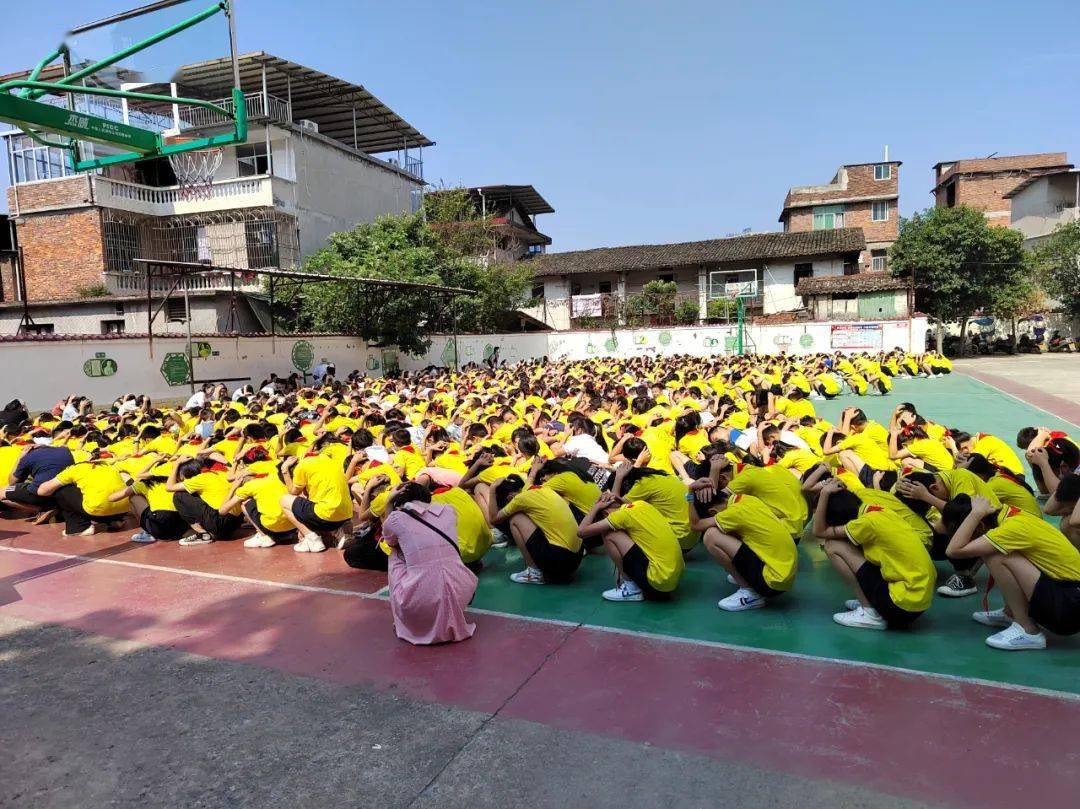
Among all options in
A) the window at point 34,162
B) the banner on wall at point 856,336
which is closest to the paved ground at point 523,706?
the window at point 34,162

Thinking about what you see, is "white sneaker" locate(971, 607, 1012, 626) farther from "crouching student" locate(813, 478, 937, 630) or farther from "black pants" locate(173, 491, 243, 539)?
"black pants" locate(173, 491, 243, 539)

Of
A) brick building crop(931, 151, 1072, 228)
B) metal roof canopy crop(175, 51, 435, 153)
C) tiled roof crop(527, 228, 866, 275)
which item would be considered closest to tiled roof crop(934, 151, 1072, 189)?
brick building crop(931, 151, 1072, 228)

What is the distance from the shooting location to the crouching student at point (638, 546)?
15.5 ft

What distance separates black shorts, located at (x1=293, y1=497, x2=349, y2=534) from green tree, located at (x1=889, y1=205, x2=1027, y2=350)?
29.4 meters

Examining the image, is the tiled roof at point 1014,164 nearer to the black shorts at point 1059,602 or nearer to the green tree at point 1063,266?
the green tree at point 1063,266

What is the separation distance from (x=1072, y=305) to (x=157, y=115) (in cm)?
3543

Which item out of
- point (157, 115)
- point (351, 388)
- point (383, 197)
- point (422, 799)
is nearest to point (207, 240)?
point (157, 115)

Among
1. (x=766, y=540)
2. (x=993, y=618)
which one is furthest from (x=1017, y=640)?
(x=766, y=540)

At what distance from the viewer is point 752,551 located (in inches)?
180

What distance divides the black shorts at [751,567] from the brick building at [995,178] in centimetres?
4565

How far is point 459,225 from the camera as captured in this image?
31.2m

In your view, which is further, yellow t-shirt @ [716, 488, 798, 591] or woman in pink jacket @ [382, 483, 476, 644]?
yellow t-shirt @ [716, 488, 798, 591]

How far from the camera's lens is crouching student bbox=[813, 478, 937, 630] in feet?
13.5

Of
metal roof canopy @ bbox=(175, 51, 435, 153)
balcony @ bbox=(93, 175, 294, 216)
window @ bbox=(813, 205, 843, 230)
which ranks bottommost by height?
balcony @ bbox=(93, 175, 294, 216)
